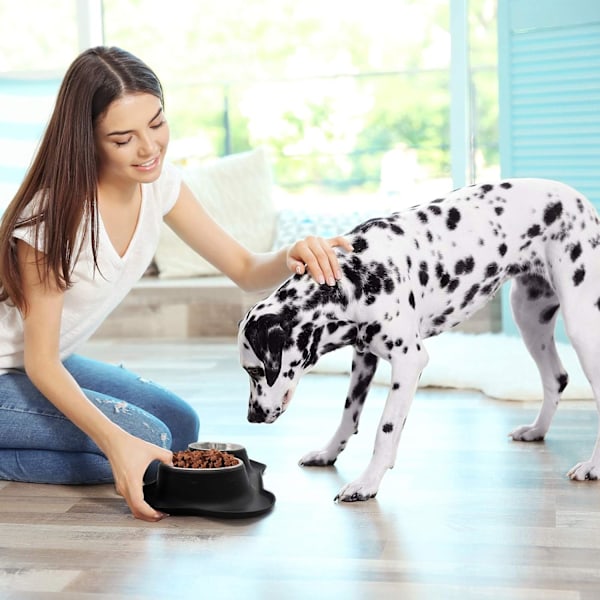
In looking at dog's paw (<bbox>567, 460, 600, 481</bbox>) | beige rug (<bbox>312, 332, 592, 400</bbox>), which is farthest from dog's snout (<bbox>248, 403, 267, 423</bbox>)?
beige rug (<bbox>312, 332, 592, 400</bbox>)

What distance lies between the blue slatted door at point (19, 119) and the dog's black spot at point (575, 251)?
3.82 metres

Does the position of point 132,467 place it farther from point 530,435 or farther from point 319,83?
point 319,83

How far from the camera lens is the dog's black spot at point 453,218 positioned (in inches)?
101

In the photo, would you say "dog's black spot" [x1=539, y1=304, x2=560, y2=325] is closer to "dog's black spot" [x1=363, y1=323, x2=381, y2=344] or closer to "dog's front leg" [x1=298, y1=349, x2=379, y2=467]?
"dog's front leg" [x1=298, y1=349, x2=379, y2=467]

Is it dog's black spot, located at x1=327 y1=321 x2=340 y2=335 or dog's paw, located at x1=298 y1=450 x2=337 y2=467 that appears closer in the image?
dog's black spot, located at x1=327 y1=321 x2=340 y2=335

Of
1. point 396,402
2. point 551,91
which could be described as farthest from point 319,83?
point 396,402

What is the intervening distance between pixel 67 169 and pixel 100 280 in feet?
1.12

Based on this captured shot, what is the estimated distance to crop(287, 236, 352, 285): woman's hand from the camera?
2369 millimetres

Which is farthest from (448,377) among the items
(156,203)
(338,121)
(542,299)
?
(338,121)

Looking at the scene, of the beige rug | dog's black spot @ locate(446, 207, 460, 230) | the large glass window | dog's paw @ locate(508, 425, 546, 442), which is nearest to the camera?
dog's black spot @ locate(446, 207, 460, 230)

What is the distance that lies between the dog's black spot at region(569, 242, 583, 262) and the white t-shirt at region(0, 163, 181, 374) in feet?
3.61

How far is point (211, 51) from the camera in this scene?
11.5m

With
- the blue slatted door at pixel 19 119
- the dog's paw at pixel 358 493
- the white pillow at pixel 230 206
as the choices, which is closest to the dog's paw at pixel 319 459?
the dog's paw at pixel 358 493

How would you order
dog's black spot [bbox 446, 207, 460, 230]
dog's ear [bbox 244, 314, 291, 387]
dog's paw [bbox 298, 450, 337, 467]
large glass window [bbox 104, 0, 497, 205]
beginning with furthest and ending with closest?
large glass window [bbox 104, 0, 497, 205] < dog's paw [bbox 298, 450, 337, 467] < dog's black spot [bbox 446, 207, 460, 230] < dog's ear [bbox 244, 314, 291, 387]
